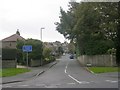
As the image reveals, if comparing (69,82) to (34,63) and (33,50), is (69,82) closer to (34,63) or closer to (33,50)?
(33,50)

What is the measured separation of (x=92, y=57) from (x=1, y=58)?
55.5 feet

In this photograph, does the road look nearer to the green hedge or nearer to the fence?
the green hedge

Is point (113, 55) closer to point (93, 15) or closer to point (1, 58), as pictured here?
point (93, 15)

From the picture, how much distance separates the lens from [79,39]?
211 feet

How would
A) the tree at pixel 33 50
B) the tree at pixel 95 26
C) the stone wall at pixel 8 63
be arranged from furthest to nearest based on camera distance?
the tree at pixel 33 50 → the tree at pixel 95 26 → the stone wall at pixel 8 63

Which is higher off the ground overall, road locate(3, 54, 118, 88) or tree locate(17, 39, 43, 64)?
tree locate(17, 39, 43, 64)

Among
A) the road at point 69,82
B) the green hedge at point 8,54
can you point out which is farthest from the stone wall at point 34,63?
the road at point 69,82

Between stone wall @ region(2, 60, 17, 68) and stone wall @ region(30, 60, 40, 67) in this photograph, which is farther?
stone wall @ region(30, 60, 40, 67)

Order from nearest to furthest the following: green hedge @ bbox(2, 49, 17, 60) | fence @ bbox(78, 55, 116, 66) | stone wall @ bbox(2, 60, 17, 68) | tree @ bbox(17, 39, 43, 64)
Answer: stone wall @ bbox(2, 60, 17, 68) → green hedge @ bbox(2, 49, 17, 60) → fence @ bbox(78, 55, 116, 66) → tree @ bbox(17, 39, 43, 64)

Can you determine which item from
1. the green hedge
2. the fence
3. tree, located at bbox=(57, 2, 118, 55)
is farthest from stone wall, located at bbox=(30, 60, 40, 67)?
the fence

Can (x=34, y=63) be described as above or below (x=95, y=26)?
below

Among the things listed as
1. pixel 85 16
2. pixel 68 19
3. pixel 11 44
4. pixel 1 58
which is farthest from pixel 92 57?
pixel 11 44

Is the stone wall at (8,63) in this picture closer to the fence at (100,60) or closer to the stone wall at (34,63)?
the stone wall at (34,63)

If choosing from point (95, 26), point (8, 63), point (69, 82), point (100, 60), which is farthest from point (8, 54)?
point (69, 82)
